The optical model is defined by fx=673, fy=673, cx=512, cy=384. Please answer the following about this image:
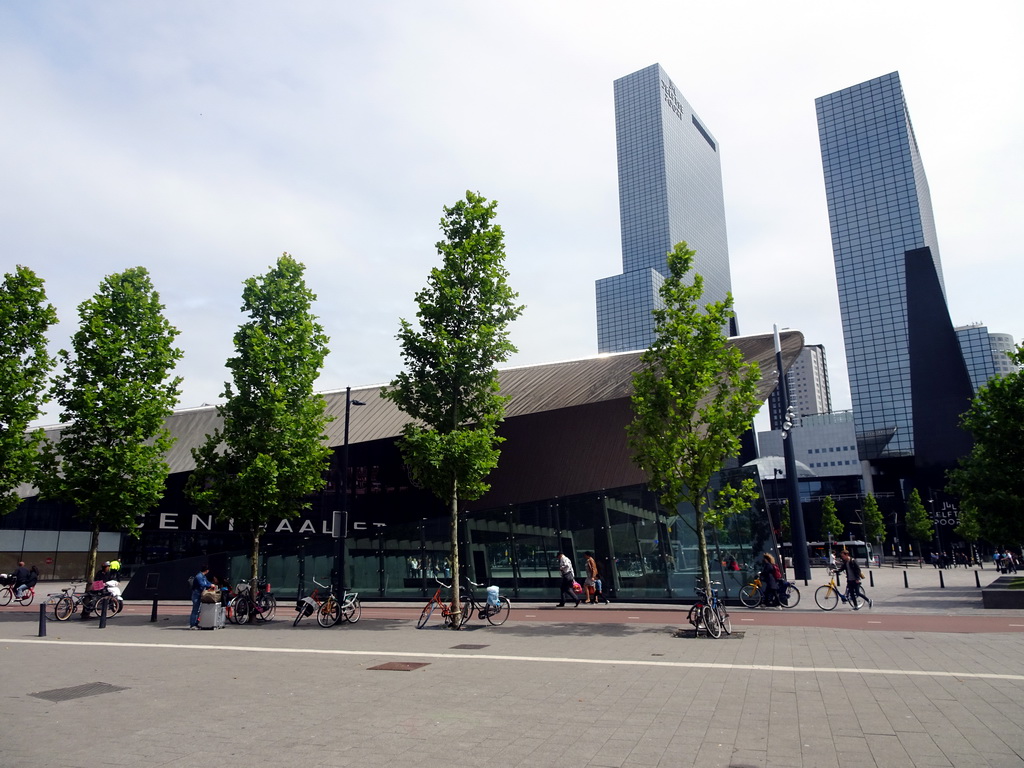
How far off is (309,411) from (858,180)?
194307 mm

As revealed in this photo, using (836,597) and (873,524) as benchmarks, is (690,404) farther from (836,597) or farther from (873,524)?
(873,524)

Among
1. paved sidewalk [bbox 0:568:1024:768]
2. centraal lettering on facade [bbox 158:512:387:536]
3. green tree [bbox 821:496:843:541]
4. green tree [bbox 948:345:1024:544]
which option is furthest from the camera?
green tree [bbox 821:496:843:541]

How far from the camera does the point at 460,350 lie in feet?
59.3

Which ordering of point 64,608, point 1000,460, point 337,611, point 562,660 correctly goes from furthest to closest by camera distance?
point 1000,460 < point 64,608 < point 337,611 < point 562,660

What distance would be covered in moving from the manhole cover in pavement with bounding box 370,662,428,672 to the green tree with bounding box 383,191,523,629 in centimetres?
647

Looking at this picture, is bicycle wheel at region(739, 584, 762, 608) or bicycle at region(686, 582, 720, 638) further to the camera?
bicycle wheel at region(739, 584, 762, 608)

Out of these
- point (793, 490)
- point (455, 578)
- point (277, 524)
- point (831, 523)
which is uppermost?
point (793, 490)

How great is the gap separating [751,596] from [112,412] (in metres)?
20.5

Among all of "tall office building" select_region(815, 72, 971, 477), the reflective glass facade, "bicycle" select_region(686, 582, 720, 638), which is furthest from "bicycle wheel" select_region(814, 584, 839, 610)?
the reflective glass facade

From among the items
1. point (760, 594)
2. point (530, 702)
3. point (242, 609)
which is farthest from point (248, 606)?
point (760, 594)

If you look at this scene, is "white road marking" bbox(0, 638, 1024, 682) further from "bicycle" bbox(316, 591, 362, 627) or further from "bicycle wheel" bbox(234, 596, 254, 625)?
"bicycle wheel" bbox(234, 596, 254, 625)

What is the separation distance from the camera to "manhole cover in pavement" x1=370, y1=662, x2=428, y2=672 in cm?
1077

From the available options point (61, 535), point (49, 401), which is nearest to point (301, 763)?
point (49, 401)

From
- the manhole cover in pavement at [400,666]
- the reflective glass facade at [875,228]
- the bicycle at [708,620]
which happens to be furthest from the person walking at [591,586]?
the reflective glass facade at [875,228]
